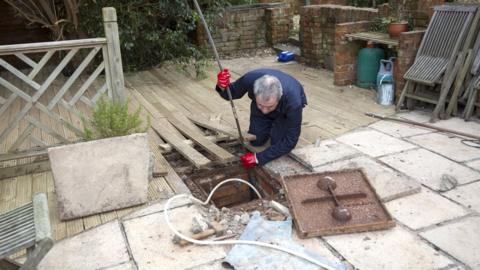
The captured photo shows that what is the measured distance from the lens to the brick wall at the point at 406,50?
17.6 ft

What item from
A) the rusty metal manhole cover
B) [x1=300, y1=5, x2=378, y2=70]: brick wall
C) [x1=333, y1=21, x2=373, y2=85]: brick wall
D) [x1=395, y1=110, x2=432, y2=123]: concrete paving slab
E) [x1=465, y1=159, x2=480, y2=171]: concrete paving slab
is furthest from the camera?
[x1=300, y1=5, x2=378, y2=70]: brick wall

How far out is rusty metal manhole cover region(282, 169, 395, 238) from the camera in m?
3.01

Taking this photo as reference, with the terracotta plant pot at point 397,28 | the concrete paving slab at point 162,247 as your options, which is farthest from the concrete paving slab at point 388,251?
the terracotta plant pot at point 397,28

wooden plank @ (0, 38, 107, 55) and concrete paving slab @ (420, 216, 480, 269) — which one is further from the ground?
wooden plank @ (0, 38, 107, 55)

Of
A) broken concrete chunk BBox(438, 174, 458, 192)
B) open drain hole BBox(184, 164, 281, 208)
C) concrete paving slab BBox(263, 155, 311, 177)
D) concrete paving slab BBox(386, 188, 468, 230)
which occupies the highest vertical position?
broken concrete chunk BBox(438, 174, 458, 192)

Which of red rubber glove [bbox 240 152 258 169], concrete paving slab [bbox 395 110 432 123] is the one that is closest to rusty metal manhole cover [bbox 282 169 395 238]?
red rubber glove [bbox 240 152 258 169]

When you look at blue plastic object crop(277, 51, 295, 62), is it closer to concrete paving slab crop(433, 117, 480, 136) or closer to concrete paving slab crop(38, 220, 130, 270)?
concrete paving slab crop(433, 117, 480, 136)

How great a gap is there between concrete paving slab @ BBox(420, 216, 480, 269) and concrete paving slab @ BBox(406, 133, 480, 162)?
108 centimetres

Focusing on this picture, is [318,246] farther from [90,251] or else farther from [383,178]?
[90,251]

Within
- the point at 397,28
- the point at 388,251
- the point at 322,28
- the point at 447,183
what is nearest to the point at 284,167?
the point at 447,183

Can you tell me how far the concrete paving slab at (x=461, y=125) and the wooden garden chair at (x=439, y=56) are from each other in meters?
0.15

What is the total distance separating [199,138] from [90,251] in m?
2.02

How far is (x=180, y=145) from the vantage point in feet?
15.0

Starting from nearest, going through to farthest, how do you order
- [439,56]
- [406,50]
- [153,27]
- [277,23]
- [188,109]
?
[439,56]
[406,50]
[188,109]
[153,27]
[277,23]
